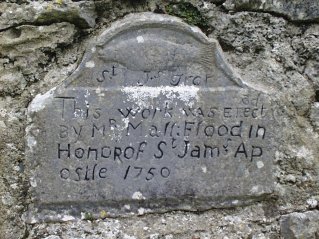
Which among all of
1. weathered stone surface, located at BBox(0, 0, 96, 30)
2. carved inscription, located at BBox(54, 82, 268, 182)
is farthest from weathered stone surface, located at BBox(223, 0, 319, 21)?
weathered stone surface, located at BBox(0, 0, 96, 30)

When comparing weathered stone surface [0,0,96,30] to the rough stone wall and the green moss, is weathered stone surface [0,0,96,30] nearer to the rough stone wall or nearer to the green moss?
the rough stone wall

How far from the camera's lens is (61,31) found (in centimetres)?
178

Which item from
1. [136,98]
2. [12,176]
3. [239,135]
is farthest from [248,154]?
[12,176]

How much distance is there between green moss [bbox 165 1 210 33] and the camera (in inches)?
71.4

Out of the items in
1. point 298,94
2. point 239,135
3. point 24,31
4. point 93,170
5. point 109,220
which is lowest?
point 109,220

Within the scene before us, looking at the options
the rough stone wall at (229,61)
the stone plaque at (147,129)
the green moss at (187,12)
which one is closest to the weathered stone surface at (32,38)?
the rough stone wall at (229,61)

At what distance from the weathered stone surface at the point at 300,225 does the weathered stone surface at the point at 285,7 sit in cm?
69

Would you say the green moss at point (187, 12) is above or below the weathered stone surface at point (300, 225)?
above

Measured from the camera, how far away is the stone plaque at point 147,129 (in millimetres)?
1764

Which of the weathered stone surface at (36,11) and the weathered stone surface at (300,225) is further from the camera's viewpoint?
the weathered stone surface at (300,225)

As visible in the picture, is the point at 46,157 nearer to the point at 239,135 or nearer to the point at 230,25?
the point at 239,135

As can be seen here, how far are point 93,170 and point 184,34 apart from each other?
55cm

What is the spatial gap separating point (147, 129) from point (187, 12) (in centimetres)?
42

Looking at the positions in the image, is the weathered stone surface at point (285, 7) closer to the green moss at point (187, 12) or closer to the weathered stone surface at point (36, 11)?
the green moss at point (187, 12)
